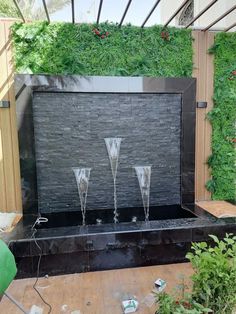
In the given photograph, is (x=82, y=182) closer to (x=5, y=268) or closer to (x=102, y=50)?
(x=102, y=50)

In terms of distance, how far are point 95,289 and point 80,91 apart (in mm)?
2367

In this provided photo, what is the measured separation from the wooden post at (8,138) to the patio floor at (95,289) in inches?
52.2

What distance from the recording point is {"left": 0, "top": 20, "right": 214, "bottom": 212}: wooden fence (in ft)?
10.8

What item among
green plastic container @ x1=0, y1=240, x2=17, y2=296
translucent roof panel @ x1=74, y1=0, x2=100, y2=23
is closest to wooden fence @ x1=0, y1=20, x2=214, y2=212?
translucent roof panel @ x1=74, y1=0, x2=100, y2=23

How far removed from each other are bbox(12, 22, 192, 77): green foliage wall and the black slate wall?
0.35 metres

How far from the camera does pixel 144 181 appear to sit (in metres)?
3.70

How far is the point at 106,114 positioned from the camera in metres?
3.50

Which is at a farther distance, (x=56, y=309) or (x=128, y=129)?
(x=128, y=129)

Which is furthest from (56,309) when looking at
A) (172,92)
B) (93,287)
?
(172,92)

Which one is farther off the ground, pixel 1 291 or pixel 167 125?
pixel 167 125

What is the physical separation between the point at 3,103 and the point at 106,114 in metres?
1.38

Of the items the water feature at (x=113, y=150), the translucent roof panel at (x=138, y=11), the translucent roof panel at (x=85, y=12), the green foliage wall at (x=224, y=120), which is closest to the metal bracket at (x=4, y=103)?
the water feature at (x=113, y=150)

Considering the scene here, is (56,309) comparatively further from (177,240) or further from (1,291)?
(177,240)

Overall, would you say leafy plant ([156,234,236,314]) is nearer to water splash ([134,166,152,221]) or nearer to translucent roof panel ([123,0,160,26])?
water splash ([134,166,152,221])
